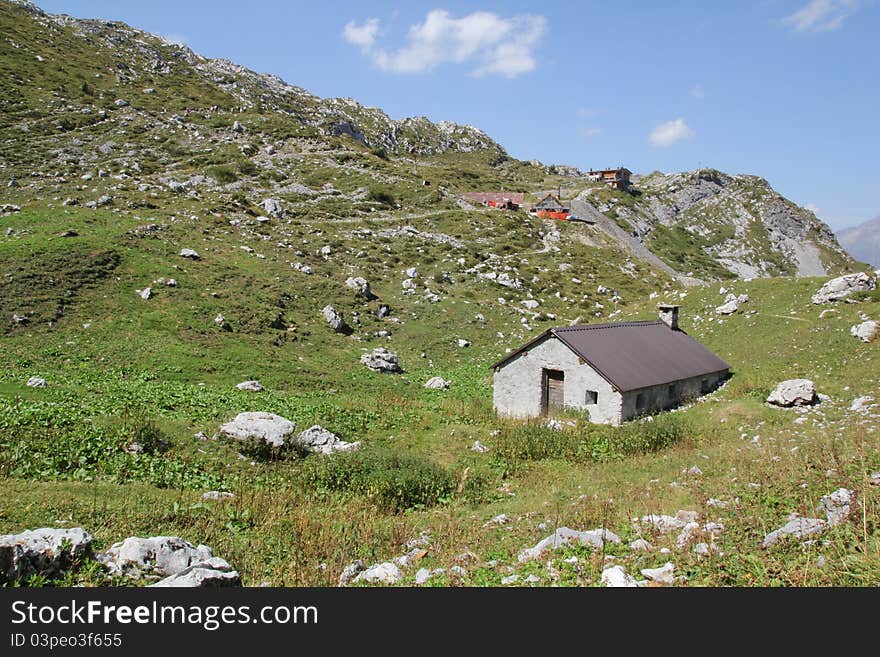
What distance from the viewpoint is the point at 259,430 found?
1822 cm

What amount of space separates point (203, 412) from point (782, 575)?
1872cm

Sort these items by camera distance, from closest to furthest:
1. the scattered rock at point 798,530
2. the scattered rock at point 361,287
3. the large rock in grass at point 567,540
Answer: the scattered rock at point 798,530 → the large rock in grass at point 567,540 → the scattered rock at point 361,287

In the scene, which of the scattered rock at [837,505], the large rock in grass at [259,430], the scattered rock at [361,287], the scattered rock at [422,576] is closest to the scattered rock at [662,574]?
the scattered rock at [837,505]

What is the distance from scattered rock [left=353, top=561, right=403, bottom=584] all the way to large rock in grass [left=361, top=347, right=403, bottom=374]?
922 inches

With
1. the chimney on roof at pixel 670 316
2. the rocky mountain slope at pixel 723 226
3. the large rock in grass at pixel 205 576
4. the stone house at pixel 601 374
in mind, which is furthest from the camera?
the rocky mountain slope at pixel 723 226

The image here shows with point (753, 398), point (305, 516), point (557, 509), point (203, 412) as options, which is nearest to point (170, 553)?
point (305, 516)

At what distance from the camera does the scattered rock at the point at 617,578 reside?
8.52 meters

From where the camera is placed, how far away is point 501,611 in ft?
22.4

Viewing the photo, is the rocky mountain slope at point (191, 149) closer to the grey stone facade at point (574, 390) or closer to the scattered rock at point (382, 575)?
the grey stone facade at point (574, 390)

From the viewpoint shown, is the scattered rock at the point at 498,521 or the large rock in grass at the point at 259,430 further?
the large rock in grass at the point at 259,430

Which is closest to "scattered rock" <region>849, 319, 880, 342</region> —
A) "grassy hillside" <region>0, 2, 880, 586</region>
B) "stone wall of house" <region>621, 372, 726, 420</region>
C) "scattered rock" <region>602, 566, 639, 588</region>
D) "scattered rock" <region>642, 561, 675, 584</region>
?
"grassy hillside" <region>0, 2, 880, 586</region>

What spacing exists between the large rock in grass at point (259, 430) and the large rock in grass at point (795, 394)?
66.5 ft

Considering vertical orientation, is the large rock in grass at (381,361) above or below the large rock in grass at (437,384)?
above

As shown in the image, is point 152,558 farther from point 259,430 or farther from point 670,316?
point 670,316
